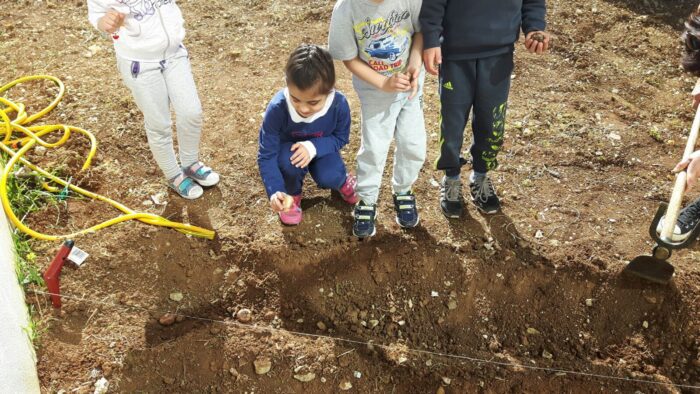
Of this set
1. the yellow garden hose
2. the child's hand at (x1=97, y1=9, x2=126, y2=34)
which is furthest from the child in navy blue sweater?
the child's hand at (x1=97, y1=9, x2=126, y2=34)

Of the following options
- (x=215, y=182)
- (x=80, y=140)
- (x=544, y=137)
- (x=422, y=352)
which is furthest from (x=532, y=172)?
(x=80, y=140)

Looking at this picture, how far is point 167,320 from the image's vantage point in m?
2.61

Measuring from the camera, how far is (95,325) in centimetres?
258

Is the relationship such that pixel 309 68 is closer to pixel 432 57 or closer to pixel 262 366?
pixel 432 57

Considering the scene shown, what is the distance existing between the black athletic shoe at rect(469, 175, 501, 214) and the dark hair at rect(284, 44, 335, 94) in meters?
1.14

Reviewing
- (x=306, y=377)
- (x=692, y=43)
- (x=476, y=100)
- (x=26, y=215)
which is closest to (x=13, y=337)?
(x=26, y=215)

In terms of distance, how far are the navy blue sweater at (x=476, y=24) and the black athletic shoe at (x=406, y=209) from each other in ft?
2.48

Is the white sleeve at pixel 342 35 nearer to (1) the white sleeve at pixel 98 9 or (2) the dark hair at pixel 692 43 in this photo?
(1) the white sleeve at pixel 98 9

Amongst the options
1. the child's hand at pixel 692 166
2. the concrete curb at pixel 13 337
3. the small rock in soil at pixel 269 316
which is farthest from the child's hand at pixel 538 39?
the concrete curb at pixel 13 337

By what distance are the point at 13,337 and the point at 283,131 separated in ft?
4.59

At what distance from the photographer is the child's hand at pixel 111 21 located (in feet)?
7.76

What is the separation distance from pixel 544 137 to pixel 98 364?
2.74 meters

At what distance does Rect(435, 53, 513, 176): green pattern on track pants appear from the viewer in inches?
97.9

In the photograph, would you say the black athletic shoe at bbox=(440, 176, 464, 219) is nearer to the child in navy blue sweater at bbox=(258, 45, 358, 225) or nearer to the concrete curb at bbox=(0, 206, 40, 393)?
the child in navy blue sweater at bbox=(258, 45, 358, 225)
